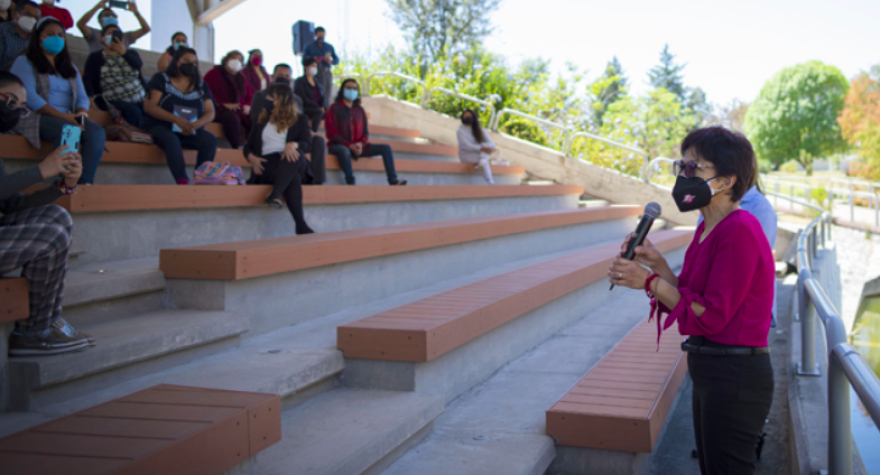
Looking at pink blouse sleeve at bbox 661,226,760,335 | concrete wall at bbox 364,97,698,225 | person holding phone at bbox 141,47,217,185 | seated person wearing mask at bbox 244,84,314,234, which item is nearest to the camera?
pink blouse sleeve at bbox 661,226,760,335

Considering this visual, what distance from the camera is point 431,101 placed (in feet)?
46.4

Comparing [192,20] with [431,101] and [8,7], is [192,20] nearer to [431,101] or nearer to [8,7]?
[431,101]

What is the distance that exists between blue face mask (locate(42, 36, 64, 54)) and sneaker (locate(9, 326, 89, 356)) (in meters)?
2.99

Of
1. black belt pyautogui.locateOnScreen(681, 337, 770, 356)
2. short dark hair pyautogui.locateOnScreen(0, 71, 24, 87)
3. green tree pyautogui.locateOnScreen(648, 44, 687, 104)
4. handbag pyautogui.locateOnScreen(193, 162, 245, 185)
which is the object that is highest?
green tree pyautogui.locateOnScreen(648, 44, 687, 104)

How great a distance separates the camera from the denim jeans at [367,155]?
7.45 m

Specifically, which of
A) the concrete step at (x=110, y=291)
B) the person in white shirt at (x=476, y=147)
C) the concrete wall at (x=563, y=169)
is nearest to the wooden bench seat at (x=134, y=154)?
the concrete step at (x=110, y=291)

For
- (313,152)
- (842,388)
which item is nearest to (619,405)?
(842,388)

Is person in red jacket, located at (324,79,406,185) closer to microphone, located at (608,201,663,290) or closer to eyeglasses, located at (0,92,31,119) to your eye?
eyeglasses, located at (0,92,31,119)

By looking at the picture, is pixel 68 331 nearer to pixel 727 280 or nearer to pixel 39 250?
pixel 39 250

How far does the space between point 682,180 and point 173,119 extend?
14.7ft

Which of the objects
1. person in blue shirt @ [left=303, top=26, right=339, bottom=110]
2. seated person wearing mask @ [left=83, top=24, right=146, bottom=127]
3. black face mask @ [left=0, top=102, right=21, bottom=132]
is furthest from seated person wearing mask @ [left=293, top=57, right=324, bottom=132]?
black face mask @ [left=0, top=102, right=21, bottom=132]

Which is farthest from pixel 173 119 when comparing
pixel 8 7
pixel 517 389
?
pixel 517 389

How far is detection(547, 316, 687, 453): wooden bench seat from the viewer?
10.2 feet

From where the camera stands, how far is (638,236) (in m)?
2.25
